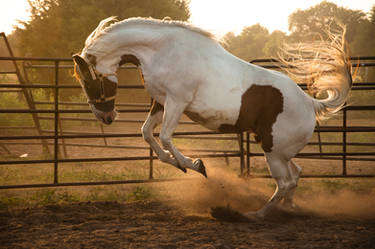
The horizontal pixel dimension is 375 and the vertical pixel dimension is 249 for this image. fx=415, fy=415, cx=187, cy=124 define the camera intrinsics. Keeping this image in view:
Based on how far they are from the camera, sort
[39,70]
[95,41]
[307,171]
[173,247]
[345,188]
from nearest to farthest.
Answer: [173,247] < [95,41] < [345,188] < [307,171] < [39,70]

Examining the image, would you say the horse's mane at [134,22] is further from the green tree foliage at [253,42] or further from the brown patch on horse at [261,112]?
the green tree foliage at [253,42]

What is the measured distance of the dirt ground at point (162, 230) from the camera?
11.0ft

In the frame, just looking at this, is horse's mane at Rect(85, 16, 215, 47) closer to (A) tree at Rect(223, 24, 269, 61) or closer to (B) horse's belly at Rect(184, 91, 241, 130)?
(B) horse's belly at Rect(184, 91, 241, 130)

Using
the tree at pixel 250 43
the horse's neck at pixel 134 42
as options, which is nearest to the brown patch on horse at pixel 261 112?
the horse's neck at pixel 134 42

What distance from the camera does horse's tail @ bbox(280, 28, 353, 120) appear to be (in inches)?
179

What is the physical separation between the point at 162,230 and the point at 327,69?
2.51m

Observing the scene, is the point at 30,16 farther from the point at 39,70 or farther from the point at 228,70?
the point at 228,70

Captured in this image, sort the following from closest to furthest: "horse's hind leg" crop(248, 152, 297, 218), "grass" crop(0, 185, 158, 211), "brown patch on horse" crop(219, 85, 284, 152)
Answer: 1. "brown patch on horse" crop(219, 85, 284, 152)
2. "horse's hind leg" crop(248, 152, 297, 218)
3. "grass" crop(0, 185, 158, 211)

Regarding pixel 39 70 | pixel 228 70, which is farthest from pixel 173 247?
pixel 39 70

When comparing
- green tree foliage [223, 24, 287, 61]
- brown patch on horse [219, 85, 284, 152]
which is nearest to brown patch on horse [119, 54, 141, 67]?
brown patch on horse [219, 85, 284, 152]

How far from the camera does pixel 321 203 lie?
198 inches

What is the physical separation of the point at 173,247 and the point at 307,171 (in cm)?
474

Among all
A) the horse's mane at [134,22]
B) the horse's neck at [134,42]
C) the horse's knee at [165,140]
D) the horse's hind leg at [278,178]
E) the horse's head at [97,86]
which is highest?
the horse's mane at [134,22]

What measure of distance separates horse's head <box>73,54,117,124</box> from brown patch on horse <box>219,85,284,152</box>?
115 centimetres
